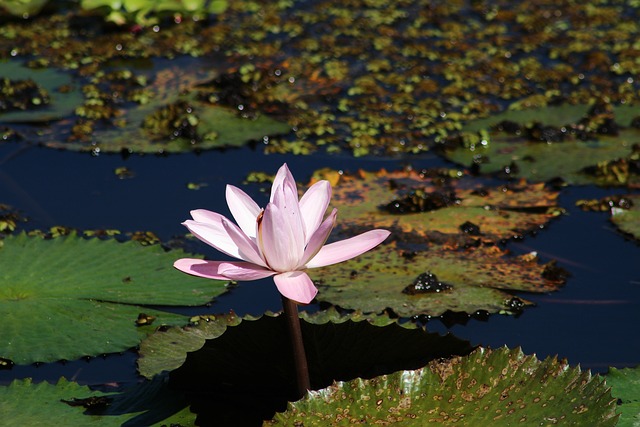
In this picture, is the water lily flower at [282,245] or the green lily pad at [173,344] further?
the green lily pad at [173,344]

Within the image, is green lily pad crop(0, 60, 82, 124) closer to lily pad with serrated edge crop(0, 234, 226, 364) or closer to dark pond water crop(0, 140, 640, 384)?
dark pond water crop(0, 140, 640, 384)

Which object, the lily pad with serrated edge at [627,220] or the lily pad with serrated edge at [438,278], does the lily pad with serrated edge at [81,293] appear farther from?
the lily pad with serrated edge at [627,220]

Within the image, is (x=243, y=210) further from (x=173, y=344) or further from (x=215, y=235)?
(x=173, y=344)

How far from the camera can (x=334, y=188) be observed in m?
3.40

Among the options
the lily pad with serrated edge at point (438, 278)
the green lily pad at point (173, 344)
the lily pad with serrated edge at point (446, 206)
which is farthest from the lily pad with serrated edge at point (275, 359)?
the lily pad with serrated edge at point (446, 206)

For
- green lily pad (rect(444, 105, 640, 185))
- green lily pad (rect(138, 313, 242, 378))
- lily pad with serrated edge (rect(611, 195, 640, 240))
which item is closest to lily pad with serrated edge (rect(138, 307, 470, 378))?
green lily pad (rect(138, 313, 242, 378))

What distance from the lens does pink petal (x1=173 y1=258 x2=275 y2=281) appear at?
67.9 inches

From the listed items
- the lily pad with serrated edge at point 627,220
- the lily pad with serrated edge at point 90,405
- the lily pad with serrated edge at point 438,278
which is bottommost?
the lily pad with serrated edge at point 438,278

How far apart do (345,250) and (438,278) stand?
43.3 inches

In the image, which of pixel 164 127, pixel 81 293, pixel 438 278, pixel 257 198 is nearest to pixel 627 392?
pixel 438 278

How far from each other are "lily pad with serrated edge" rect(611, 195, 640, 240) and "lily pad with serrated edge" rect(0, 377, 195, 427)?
5.90 ft

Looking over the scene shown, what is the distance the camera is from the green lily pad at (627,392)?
193 centimetres

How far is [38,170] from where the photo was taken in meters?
3.73

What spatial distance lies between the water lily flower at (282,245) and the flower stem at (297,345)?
0.05 m
